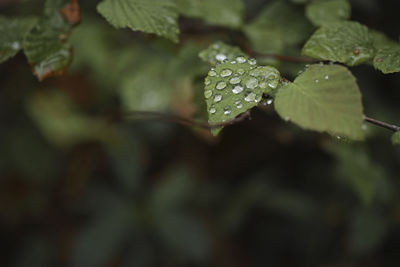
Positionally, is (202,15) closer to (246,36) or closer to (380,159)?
(246,36)

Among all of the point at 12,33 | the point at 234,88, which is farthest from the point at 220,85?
the point at 12,33

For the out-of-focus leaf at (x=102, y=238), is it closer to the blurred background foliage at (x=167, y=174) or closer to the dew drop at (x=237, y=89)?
the blurred background foliage at (x=167, y=174)

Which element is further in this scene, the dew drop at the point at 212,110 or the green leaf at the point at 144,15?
the green leaf at the point at 144,15

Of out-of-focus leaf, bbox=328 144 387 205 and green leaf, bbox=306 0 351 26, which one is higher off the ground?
green leaf, bbox=306 0 351 26

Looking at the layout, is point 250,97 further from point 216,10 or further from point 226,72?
point 216,10

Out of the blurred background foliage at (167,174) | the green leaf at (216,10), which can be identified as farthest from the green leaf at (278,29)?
the blurred background foliage at (167,174)

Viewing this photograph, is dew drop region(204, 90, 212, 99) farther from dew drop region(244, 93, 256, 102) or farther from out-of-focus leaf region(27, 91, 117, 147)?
out-of-focus leaf region(27, 91, 117, 147)

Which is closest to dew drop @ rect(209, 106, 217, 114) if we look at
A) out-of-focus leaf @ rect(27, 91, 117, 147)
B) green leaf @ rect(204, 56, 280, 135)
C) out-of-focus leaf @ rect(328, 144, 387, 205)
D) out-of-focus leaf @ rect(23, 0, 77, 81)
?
green leaf @ rect(204, 56, 280, 135)
